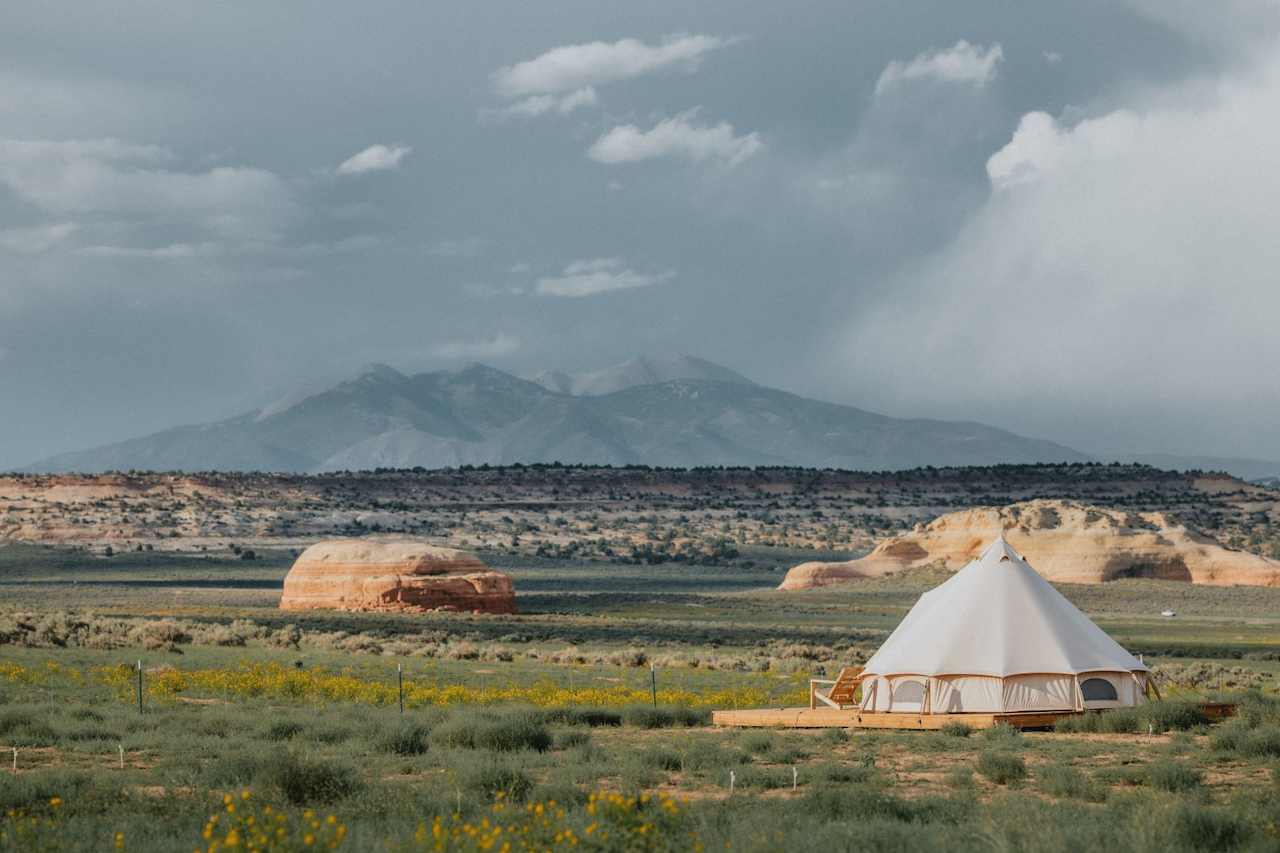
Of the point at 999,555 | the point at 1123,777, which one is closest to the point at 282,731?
the point at 1123,777

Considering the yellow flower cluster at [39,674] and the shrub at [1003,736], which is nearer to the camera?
the shrub at [1003,736]

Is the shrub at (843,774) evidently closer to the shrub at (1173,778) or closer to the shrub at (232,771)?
the shrub at (1173,778)

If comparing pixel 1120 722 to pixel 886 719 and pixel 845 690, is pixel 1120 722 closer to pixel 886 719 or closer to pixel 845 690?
pixel 886 719

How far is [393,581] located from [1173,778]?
47.1m

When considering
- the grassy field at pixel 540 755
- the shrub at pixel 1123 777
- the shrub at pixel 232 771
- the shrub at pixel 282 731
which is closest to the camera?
the grassy field at pixel 540 755

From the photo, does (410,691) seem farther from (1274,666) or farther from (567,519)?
(567,519)

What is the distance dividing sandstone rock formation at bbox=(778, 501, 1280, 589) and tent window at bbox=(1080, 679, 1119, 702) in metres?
50.3

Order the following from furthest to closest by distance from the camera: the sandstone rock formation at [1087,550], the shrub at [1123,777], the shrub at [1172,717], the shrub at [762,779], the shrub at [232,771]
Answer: the sandstone rock formation at [1087,550] → the shrub at [1172,717] → the shrub at [762,779] → the shrub at [1123,777] → the shrub at [232,771]

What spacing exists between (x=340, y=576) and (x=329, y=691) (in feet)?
111

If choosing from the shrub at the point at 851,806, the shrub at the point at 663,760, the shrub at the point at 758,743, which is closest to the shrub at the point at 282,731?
the shrub at the point at 663,760

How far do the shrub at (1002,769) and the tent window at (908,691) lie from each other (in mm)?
8155

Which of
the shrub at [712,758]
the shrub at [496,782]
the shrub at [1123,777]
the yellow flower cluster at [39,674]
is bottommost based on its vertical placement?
the yellow flower cluster at [39,674]

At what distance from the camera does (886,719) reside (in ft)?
88.2

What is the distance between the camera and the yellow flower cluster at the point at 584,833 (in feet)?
40.1
